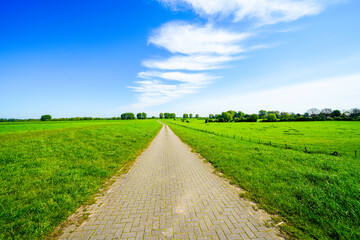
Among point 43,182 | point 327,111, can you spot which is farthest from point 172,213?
point 327,111

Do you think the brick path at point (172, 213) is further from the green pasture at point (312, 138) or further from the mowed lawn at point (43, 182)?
the green pasture at point (312, 138)

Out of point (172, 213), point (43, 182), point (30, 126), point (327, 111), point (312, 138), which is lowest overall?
point (312, 138)

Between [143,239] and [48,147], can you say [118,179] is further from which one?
[48,147]

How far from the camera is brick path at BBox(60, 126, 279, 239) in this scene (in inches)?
143

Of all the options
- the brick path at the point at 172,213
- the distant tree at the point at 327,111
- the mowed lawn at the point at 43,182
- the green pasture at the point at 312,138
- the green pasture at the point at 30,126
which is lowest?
the green pasture at the point at 312,138

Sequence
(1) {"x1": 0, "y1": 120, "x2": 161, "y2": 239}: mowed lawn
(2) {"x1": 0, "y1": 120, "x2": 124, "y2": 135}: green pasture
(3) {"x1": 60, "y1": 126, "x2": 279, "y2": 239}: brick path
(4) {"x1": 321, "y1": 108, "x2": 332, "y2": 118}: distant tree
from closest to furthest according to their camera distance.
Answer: (3) {"x1": 60, "y1": 126, "x2": 279, "y2": 239}: brick path → (1) {"x1": 0, "y1": 120, "x2": 161, "y2": 239}: mowed lawn → (2) {"x1": 0, "y1": 120, "x2": 124, "y2": 135}: green pasture → (4) {"x1": 321, "y1": 108, "x2": 332, "y2": 118}: distant tree

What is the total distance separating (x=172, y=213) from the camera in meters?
4.43

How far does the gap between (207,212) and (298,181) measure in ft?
17.1

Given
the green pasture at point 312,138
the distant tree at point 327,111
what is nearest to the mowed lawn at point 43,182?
the green pasture at point 312,138

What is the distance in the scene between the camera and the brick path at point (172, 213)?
363cm

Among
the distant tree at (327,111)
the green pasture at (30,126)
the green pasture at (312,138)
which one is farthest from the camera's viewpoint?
the distant tree at (327,111)

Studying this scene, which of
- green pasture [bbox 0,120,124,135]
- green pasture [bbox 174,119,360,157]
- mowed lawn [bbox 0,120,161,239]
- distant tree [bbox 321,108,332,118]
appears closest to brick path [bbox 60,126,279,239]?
mowed lawn [bbox 0,120,161,239]

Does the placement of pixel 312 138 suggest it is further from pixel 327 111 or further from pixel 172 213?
pixel 327 111

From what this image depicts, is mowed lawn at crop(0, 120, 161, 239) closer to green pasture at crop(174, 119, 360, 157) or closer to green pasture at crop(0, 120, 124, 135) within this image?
green pasture at crop(174, 119, 360, 157)
